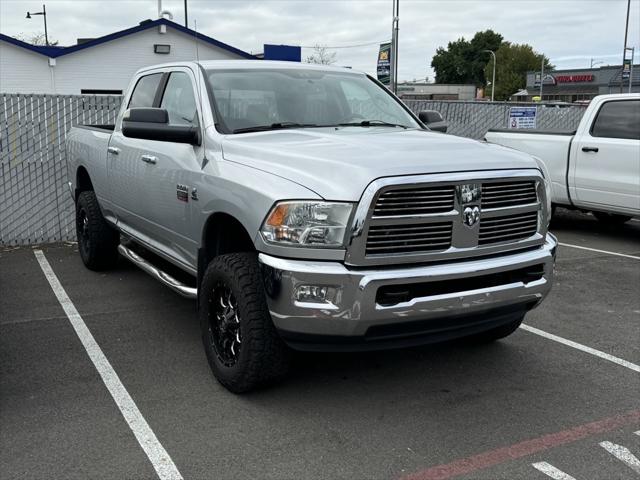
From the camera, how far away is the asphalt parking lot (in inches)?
131

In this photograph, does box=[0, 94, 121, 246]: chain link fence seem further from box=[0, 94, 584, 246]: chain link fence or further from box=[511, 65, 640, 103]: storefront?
box=[511, 65, 640, 103]: storefront

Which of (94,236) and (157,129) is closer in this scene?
(157,129)

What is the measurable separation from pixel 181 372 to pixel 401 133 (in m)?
2.15

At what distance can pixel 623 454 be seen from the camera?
3406mm

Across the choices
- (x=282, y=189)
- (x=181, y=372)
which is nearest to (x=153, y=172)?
(x=181, y=372)

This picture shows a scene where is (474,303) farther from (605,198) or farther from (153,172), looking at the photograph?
(605,198)

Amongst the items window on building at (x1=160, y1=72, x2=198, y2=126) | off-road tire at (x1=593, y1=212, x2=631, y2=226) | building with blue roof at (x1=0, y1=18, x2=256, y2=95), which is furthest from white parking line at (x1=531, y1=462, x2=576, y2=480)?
building with blue roof at (x1=0, y1=18, x2=256, y2=95)

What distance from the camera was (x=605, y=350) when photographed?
4.90 metres

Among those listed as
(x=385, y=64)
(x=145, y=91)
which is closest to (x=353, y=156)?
(x=145, y=91)

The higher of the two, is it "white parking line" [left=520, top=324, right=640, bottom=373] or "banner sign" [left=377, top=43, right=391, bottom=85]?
"banner sign" [left=377, top=43, right=391, bottom=85]

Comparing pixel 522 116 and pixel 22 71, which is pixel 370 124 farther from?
pixel 22 71

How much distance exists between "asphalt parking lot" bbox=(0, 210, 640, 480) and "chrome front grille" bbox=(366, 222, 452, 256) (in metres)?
1.00

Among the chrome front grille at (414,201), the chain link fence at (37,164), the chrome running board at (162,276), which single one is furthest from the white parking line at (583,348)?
the chain link fence at (37,164)

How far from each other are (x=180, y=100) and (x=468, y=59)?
127543 mm
